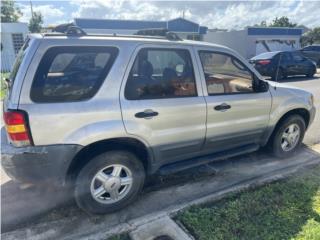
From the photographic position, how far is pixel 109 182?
3135mm

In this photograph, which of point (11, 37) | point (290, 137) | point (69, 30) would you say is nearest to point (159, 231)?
point (69, 30)

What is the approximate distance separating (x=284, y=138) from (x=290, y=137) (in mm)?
115

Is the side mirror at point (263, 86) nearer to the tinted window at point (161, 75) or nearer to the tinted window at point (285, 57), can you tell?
the tinted window at point (161, 75)

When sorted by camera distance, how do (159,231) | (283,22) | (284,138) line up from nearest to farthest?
(159,231) < (284,138) < (283,22)

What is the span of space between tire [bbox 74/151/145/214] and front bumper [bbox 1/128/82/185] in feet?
0.73

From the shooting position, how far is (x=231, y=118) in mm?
3779

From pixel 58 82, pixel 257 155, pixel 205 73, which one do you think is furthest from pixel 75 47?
pixel 257 155

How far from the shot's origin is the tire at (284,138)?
4.45m

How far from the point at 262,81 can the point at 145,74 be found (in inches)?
69.1

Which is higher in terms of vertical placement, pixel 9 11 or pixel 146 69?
pixel 9 11

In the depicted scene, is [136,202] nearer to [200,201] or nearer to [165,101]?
[200,201]

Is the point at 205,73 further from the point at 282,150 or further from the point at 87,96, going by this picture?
the point at 282,150

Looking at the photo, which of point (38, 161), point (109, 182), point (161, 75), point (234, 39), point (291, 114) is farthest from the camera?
point (234, 39)

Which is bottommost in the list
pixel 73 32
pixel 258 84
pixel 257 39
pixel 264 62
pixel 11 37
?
pixel 264 62
